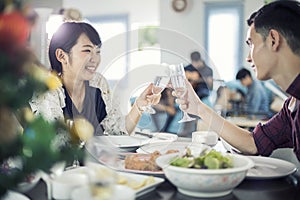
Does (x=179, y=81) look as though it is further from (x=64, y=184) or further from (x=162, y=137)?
(x=64, y=184)

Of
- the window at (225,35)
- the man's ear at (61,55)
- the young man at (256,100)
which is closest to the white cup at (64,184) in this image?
the man's ear at (61,55)

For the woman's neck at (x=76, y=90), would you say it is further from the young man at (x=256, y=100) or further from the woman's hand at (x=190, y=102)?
the young man at (x=256, y=100)

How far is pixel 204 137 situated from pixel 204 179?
0.50 metres

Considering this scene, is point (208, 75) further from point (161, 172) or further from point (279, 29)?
point (161, 172)

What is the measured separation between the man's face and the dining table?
1.68 ft

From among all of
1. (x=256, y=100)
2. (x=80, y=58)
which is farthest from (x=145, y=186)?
(x=256, y=100)

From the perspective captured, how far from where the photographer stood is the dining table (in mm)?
902

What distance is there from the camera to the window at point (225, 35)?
5082 mm

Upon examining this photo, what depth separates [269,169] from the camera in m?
1.14

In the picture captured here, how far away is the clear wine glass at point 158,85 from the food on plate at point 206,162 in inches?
18.9

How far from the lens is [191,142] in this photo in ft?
4.27

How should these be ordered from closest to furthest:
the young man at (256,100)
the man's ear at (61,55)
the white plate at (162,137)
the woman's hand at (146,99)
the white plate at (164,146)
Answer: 1. the white plate at (164,146)
2. the white plate at (162,137)
3. the woman's hand at (146,99)
4. the man's ear at (61,55)
5. the young man at (256,100)

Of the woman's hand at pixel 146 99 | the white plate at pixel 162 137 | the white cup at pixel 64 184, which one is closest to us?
the white cup at pixel 64 184

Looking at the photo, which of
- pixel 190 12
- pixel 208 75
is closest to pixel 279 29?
pixel 208 75
